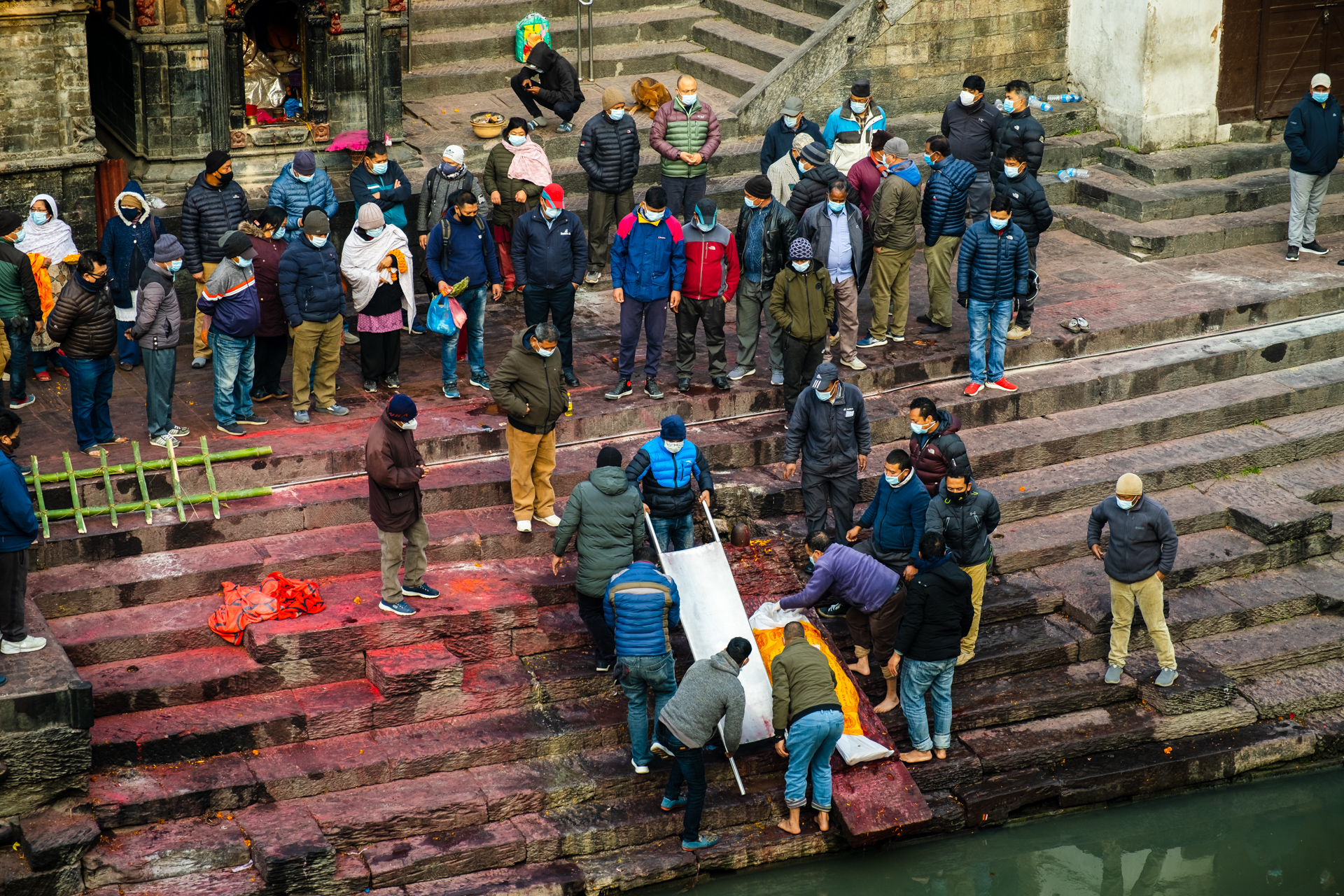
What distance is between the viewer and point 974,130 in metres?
14.8

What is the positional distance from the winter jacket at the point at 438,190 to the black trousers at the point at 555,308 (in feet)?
3.59

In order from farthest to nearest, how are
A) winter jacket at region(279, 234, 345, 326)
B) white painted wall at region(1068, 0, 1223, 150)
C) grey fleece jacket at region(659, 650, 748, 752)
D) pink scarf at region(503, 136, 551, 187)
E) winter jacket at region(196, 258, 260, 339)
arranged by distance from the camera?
white painted wall at region(1068, 0, 1223, 150) → pink scarf at region(503, 136, 551, 187) → winter jacket at region(279, 234, 345, 326) → winter jacket at region(196, 258, 260, 339) → grey fleece jacket at region(659, 650, 748, 752)

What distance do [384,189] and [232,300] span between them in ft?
7.71

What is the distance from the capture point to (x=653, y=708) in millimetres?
10578

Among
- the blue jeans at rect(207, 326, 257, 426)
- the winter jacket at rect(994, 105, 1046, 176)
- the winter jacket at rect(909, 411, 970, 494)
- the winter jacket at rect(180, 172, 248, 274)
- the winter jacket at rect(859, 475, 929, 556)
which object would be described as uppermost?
the winter jacket at rect(994, 105, 1046, 176)

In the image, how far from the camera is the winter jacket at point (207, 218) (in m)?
12.7

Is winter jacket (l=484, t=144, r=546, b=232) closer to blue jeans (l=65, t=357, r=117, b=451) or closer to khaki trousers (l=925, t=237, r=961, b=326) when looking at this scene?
khaki trousers (l=925, t=237, r=961, b=326)

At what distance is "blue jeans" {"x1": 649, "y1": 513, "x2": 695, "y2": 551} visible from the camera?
1098 cm

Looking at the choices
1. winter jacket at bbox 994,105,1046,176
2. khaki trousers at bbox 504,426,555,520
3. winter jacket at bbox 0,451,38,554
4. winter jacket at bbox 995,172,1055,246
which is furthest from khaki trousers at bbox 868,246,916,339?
winter jacket at bbox 0,451,38,554

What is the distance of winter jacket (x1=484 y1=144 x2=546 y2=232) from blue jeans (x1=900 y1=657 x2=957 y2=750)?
5.85m

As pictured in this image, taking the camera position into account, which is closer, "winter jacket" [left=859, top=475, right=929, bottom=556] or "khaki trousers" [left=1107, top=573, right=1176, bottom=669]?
"winter jacket" [left=859, top=475, right=929, bottom=556]

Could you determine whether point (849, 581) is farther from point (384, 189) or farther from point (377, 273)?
point (384, 189)

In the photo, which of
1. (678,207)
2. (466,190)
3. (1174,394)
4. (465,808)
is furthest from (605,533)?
(1174,394)

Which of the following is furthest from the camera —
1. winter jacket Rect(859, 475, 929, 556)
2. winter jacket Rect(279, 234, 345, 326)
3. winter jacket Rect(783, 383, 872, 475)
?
winter jacket Rect(279, 234, 345, 326)
